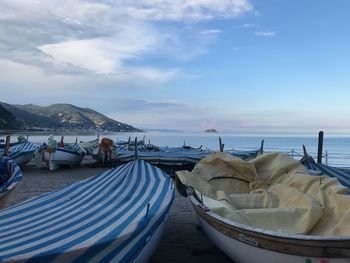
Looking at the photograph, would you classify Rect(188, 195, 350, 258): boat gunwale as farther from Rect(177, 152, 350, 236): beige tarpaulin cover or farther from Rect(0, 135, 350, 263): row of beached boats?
Rect(177, 152, 350, 236): beige tarpaulin cover

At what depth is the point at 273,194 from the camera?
24.1ft

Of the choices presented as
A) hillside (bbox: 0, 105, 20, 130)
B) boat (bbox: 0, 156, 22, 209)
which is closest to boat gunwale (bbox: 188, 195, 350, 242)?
boat (bbox: 0, 156, 22, 209)

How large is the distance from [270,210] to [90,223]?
9.76ft

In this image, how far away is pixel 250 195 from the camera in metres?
7.45

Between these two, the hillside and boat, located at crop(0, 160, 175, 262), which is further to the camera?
the hillside

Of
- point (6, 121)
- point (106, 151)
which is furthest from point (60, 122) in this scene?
point (106, 151)

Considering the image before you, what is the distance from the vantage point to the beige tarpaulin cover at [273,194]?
577cm

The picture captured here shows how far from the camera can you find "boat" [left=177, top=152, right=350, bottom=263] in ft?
14.9

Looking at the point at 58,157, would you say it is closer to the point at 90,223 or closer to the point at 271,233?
the point at 90,223

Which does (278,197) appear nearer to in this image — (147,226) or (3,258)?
(147,226)

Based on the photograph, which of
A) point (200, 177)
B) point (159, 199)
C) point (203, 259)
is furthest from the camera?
point (200, 177)

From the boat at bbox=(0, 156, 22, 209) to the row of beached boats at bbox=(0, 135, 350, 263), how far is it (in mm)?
128

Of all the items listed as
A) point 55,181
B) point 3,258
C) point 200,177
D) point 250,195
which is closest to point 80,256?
point 3,258

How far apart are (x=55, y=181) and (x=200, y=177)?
9267 mm
